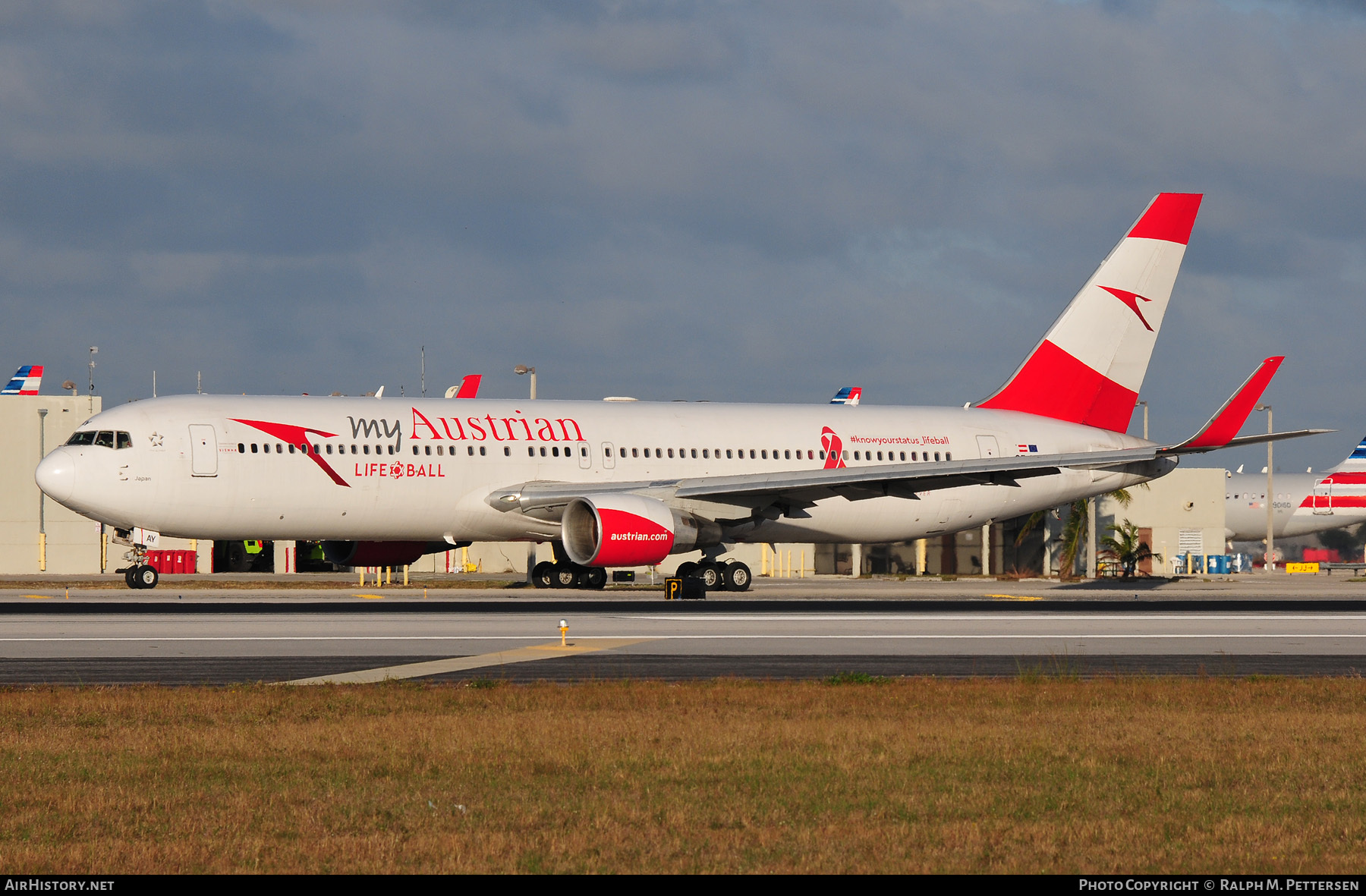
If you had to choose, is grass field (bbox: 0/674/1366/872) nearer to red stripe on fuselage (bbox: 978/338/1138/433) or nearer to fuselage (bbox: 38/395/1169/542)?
fuselage (bbox: 38/395/1169/542)

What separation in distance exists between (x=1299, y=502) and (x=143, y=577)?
8711 cm

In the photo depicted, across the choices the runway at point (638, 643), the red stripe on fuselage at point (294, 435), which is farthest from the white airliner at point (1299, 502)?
the red stripe on fuselage at point (294, 435)

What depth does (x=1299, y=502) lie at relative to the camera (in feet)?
339

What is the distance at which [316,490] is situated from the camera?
1312 inches

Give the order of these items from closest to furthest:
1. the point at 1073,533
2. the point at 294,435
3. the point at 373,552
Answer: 1. the point at 294,435
2. the point at 373,552
3. the point at 1073,533

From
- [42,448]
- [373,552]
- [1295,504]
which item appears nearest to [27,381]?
[42,448]

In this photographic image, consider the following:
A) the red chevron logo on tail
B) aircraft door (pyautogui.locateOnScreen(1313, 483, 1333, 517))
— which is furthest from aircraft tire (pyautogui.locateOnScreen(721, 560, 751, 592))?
aircraft door (pyautogui.locateOnScreen(1313, 483, 1333, 517))

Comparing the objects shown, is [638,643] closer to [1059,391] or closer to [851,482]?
[851,482]

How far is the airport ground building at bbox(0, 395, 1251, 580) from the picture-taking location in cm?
6431

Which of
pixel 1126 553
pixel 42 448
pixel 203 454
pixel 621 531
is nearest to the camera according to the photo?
pixel 203 454

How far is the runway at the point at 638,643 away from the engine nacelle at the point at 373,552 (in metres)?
6.43

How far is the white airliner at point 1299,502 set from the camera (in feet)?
333

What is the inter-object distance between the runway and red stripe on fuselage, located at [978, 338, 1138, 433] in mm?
12968

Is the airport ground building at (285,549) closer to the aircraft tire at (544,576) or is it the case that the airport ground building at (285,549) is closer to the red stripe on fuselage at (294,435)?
the aircraft tire at (544,576)
